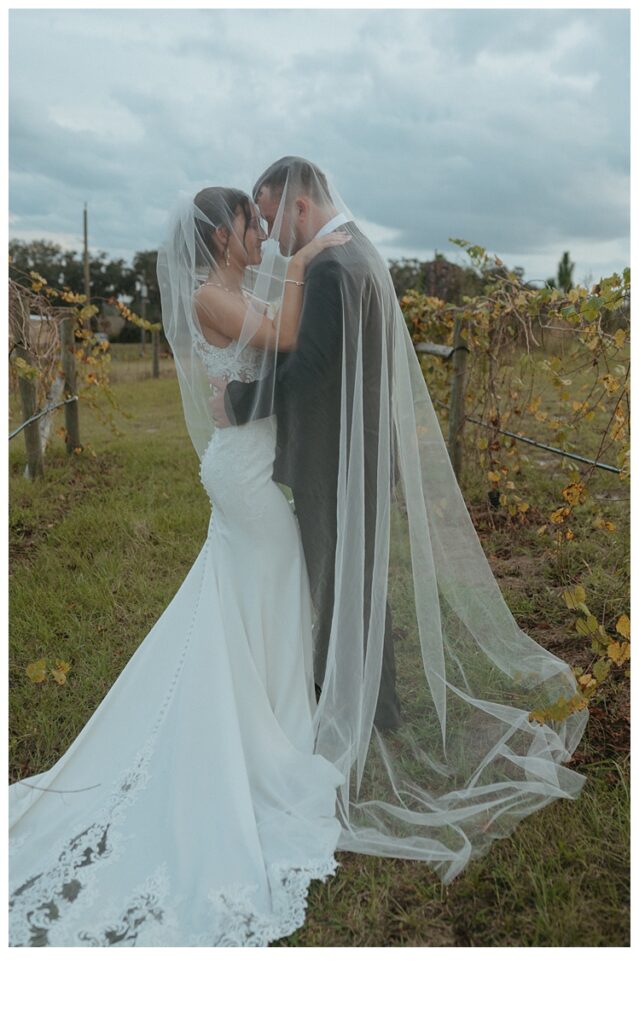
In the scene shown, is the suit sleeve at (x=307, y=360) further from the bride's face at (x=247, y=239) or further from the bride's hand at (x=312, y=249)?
the bride's face at (x=247, y=239)

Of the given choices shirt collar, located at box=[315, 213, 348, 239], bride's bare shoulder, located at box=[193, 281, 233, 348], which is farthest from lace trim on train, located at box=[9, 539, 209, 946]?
shirt collar, located at box=[315, 213, 348, 239]

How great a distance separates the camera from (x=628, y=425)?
147 inches

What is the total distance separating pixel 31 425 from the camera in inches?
233

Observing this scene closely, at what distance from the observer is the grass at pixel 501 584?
187cm

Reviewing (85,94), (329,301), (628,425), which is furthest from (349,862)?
(85,94)

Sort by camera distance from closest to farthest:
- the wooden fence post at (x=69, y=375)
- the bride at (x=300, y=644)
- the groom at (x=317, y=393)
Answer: the bride at (x=300, y=644) → the groom at (x=317, y=393) → the wooden fence post at (x=69, y=375)

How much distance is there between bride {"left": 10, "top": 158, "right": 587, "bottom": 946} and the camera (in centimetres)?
209

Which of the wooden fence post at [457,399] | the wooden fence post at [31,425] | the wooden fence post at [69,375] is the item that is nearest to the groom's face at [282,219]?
the wooden fence post at [457,399]

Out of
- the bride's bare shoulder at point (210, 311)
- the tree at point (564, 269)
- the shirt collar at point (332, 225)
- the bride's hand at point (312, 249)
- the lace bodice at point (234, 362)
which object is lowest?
the lace bodice at point (234, 362)

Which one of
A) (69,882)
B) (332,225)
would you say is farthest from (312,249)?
(69,882)

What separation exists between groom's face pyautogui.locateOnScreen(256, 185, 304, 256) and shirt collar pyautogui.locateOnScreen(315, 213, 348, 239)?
0.07 m

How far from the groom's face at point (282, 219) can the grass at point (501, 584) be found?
72.5 inches

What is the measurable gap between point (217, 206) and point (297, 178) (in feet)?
0.85

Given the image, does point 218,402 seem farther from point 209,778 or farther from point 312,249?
point 209,778
